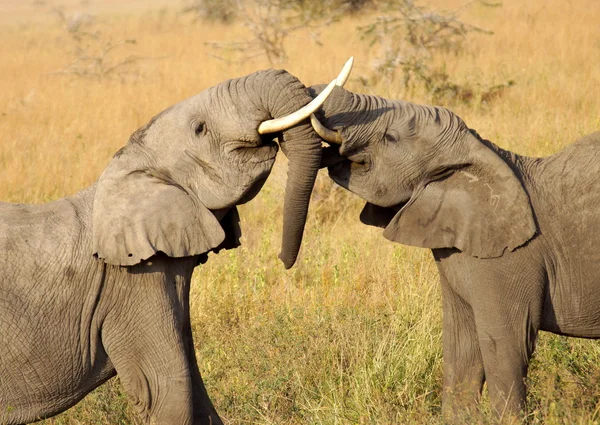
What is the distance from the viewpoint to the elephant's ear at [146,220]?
154 inches

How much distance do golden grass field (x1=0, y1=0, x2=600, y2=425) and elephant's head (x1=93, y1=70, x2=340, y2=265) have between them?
129cm

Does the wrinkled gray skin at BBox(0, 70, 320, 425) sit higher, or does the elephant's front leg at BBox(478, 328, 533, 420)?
the wrinkled gray skin at BBox(0, 70, 320, 425)

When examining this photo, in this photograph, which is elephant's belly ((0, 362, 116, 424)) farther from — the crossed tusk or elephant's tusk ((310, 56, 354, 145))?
elephant's tusk ((310, 56, 354, 145))

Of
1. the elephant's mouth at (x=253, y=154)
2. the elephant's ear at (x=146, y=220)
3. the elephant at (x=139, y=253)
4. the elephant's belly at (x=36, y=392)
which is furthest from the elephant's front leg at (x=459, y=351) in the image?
the elephant's belly at (x=36, y=392)

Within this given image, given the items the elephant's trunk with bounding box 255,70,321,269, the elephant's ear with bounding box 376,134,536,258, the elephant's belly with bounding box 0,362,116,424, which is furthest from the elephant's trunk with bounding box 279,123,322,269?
the elephant's belly with bounding box 0,362,116,424

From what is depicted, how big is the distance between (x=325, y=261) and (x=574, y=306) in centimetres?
262

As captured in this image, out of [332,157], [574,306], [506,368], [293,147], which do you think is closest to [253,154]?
[293,147]

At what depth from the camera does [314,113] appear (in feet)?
13.5

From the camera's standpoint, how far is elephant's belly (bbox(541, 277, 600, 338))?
4488mm

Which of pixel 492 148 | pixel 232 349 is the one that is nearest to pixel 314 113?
pixel 492 148

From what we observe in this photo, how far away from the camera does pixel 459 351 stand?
15.5ft

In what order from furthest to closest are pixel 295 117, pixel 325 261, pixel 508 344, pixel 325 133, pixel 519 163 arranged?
pixel 325 261 → pixel 519 163 → pixel 508 344 → pixel 325 133 → pixel 295 117

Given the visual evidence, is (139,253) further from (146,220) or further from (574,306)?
(574,306)

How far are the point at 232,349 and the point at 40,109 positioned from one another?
7.19 metres
